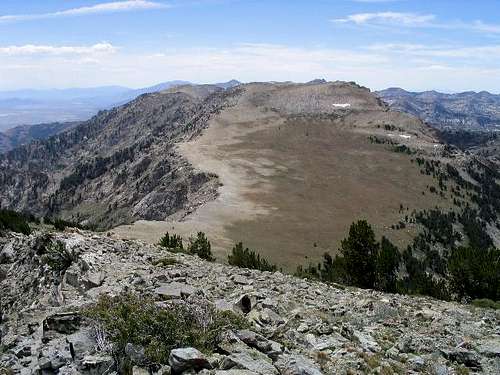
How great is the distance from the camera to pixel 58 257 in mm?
25500

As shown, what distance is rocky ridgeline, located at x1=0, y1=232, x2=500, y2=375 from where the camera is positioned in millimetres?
12883

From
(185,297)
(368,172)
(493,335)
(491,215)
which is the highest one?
(185,297)

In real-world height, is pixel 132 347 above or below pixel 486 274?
above

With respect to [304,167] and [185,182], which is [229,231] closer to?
[185,182]

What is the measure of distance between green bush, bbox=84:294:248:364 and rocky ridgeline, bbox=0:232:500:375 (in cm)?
34

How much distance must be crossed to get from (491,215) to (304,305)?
13048cm

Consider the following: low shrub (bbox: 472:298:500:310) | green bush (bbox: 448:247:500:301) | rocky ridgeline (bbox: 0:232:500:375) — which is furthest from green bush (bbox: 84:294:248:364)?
green bush (bbox: 448:247:500:301)

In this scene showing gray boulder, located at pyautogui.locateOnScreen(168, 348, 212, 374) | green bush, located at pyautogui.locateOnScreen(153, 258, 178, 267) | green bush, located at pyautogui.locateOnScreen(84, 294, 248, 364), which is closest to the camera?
gray boulder, located at pyautogui.locateOnScreen(168, 348, 212, 374)

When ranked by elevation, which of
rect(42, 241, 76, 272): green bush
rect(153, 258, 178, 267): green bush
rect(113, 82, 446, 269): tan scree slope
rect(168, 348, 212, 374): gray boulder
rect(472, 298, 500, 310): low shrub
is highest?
rect(168, 348, 212, 374): gray boulder

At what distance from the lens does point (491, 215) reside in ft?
446

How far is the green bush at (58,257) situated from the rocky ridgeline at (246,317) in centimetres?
25

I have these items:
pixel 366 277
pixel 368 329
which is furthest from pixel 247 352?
pixel 366 277

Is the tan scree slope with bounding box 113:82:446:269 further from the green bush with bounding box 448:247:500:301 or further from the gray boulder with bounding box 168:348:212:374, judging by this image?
the gray boulder with bounding box 168:348:212:374

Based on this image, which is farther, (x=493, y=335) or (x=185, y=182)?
(x=185, y=182)
